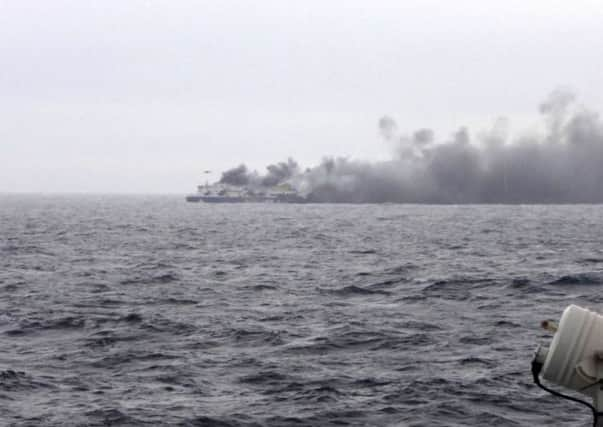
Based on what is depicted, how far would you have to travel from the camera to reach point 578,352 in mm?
8406

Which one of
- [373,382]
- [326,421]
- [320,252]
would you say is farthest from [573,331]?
[320,252]

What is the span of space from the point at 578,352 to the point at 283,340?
13308 mm

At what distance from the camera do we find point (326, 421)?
14.2 m

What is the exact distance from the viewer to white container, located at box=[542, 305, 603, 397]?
834 centimetres

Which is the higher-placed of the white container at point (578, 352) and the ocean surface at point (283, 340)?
the white container at point (578, 352)

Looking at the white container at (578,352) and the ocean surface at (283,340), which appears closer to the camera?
the white container at (578,352)

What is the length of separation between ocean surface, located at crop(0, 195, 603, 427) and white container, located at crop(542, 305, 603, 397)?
234 inches

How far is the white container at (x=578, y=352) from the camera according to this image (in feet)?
27.4

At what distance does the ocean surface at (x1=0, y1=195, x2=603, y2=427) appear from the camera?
48.8 ft

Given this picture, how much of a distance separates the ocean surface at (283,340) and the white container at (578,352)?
5.93m

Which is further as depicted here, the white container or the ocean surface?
the ocean surface

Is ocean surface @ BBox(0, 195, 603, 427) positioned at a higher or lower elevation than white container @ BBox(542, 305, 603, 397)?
lower

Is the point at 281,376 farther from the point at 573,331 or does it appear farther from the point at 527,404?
the point at 573,331

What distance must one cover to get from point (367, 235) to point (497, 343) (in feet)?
177
